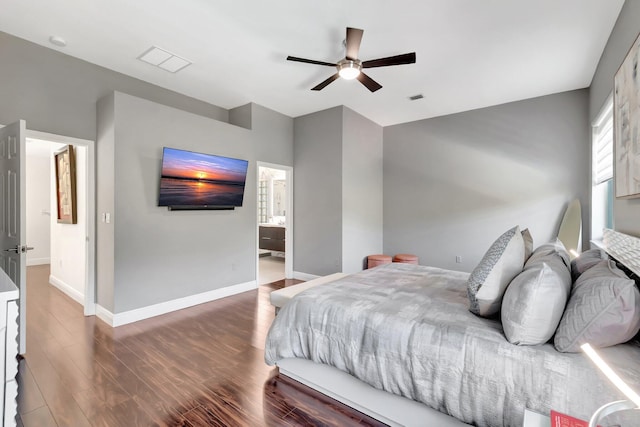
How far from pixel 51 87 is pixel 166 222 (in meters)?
1.86

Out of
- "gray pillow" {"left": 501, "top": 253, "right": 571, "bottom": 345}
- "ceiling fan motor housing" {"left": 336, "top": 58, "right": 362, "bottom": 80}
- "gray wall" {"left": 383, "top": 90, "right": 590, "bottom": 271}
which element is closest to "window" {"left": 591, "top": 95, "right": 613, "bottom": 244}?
"gray wall" {"left": 383, "top": 90, "right": 590, "bottom": 271}

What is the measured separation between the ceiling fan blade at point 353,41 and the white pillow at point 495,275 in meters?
2.04

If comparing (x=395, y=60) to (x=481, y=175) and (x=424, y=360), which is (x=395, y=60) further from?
(x=481, y=175)

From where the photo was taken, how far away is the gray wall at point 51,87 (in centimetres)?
287

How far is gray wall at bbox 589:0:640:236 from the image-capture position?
2000 millimetres

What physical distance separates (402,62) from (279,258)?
18.9ft

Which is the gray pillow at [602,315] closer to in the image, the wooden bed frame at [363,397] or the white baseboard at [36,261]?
the wooden bed frame at [363,397]

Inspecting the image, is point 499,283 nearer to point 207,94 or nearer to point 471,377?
point 471,377

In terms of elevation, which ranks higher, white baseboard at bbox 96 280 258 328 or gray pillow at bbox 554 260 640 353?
gray pillow at bbox 554 260 640 353

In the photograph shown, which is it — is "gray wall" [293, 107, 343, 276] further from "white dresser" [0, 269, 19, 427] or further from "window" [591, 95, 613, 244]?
"white dresser" [0, 269, 19, 427]

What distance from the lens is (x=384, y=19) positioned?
2584 mm

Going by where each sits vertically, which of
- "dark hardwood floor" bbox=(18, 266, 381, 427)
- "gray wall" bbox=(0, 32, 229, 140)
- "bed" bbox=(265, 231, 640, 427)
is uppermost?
"gray wall" bbox=(0, 32, 229, 140)

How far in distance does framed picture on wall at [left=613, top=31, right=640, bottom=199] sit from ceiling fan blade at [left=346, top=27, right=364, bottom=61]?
1.88m

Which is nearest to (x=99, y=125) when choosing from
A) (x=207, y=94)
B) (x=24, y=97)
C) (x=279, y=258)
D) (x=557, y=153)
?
(x=24, y=97)
